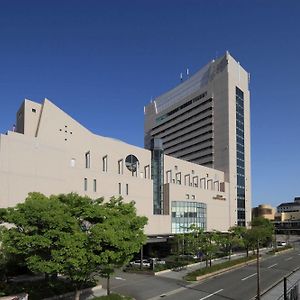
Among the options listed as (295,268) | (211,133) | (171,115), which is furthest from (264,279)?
(171,115)

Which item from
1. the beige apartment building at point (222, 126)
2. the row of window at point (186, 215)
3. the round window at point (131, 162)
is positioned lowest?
the row of window at point (186, 215)

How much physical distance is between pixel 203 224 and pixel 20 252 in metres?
59.5

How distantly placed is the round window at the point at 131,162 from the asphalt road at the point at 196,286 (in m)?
22.9

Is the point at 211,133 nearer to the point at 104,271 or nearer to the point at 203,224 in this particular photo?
the point at 203,224

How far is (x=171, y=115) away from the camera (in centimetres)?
13362

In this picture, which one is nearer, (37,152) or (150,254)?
(37,152)

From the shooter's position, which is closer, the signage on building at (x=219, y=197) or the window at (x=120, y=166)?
the window at (x=120, y=166)

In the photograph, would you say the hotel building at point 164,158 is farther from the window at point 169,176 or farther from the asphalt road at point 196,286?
the asphalt road at point 196,286

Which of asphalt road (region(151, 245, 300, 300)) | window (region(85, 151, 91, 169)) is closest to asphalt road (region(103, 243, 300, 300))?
asphalt road (region(151, 245, 300, 300))

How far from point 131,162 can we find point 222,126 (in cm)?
4597

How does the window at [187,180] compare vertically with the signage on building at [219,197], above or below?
above

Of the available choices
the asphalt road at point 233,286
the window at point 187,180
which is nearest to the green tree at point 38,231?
the asphalt road at point 233,286

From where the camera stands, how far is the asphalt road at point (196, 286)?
35.1 m

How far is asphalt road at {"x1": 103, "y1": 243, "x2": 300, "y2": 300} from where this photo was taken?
115 feet
